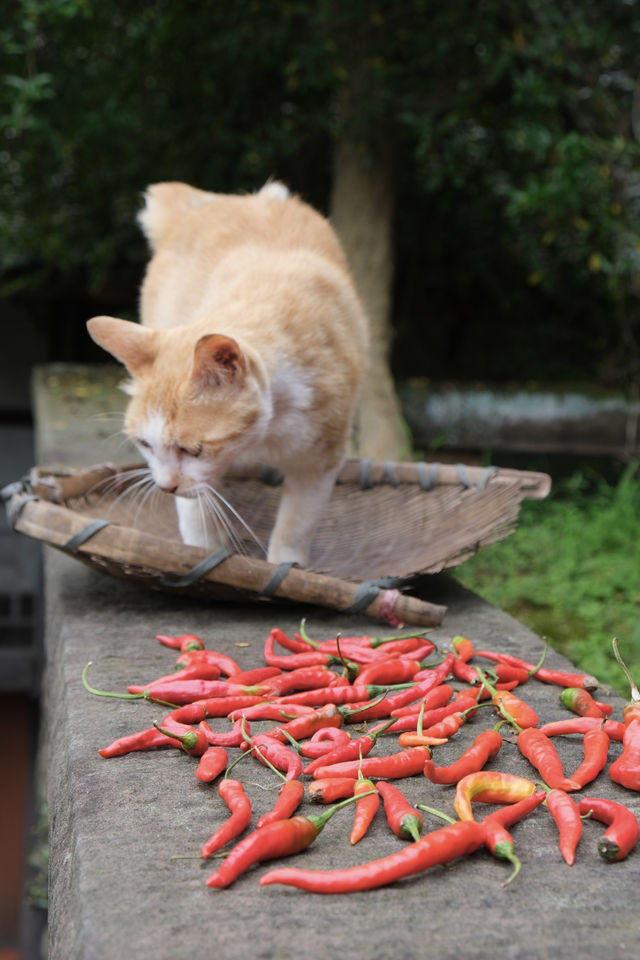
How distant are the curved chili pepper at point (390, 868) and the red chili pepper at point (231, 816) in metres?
0.12

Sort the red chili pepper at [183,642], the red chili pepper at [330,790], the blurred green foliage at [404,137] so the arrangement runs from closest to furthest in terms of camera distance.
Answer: the red chili pepper at [330,790] < the red chili pepper at [183,642] < the blurred green foliage at [404,137]

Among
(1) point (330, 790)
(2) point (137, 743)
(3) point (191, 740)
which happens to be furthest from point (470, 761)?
(2) point (137, 743)

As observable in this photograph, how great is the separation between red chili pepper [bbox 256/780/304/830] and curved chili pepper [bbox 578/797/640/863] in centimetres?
50

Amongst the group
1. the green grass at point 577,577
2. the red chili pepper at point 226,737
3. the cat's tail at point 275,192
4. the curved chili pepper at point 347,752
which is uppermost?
the cat's tail at point 275,192

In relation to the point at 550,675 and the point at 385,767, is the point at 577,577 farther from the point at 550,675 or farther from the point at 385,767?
the point at 385,767

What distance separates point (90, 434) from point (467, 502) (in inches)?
112

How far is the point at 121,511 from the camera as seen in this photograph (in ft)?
11.4

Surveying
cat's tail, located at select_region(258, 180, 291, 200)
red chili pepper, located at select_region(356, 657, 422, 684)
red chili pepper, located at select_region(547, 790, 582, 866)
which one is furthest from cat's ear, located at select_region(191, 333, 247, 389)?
cat's tail, located at select_region(258, 180, 291, 200)

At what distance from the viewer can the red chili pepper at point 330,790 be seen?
1.68 meters

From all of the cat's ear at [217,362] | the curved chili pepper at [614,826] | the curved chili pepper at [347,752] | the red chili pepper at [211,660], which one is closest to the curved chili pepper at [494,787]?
the curved chili pepper at [614,826]

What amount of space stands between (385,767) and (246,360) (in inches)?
46.1

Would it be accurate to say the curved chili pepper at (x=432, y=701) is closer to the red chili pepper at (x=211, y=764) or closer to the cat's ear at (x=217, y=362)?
the red chili pepper at (x=211, y=764)

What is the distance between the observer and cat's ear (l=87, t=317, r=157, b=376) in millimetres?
2686

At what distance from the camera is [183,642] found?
2502mm
